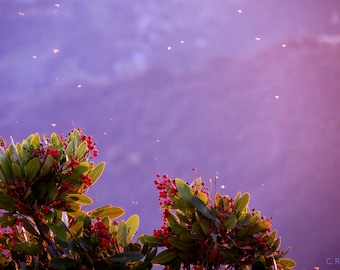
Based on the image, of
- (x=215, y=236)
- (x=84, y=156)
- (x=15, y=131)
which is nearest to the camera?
(x=215, y=236)

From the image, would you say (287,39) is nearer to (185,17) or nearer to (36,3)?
(185,17)

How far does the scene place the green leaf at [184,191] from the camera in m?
1.71

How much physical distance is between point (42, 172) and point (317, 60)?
518 centimetres

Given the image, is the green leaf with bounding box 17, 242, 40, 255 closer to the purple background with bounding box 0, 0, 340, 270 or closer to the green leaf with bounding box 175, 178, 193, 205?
the green leaf with bounding box 175, 178, 193, 205

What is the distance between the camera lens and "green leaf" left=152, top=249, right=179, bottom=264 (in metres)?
1.71

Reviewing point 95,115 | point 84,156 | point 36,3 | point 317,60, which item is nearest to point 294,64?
point 317,60

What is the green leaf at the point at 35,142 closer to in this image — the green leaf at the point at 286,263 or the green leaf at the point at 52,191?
the green leaf at the point at 52,191

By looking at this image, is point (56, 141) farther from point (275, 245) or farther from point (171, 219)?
point (275, 245)

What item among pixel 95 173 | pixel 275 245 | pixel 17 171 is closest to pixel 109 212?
pixel 95 173

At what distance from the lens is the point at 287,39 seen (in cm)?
635

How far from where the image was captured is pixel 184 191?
1720mm

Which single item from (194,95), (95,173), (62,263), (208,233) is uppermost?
(194,95)

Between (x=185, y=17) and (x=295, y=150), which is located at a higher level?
(x=185, y=17)

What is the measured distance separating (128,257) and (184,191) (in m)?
0.24
